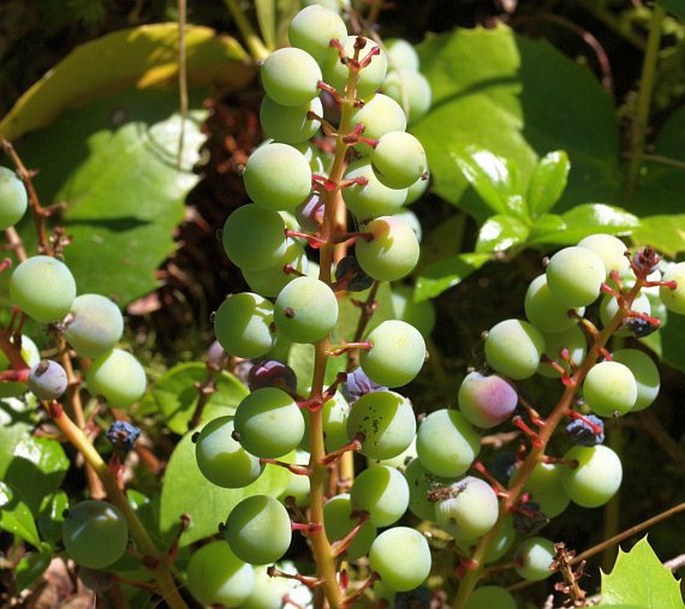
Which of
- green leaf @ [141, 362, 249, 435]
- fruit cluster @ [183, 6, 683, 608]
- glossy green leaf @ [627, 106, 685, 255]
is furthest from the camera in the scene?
glossy green leaf @ [627, 106, 685, 255]

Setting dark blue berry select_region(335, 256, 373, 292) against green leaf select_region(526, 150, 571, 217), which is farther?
green leaf select_region(526, 150, 571, 217)

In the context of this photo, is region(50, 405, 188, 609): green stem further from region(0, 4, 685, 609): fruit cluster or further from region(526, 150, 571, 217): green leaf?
region(526, 150, 571, 217): green leaf

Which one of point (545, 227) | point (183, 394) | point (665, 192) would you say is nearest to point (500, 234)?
point (545, 227)

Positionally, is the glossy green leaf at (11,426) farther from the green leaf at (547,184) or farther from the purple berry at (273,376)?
the green leaf at (547,184)

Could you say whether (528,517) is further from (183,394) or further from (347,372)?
(183,394)

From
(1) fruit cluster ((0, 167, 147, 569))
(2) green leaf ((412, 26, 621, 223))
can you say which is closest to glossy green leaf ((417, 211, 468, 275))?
(2) green leaf ((412, 26, 621, 223))

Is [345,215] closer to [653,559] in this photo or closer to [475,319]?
[475,319]

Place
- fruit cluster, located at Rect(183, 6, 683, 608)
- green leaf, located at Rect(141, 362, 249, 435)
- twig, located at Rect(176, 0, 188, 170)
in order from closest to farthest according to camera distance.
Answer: fruit cluster, located at Rect(183, 6, 683, 608) → green leaf, located at Rect(141, 362, 249, 435) → twig, located at Rect(176, 0, 188, 170)

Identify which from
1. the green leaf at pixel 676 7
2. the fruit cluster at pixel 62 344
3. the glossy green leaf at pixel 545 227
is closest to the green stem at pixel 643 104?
the green leaf at pixel 676 7
